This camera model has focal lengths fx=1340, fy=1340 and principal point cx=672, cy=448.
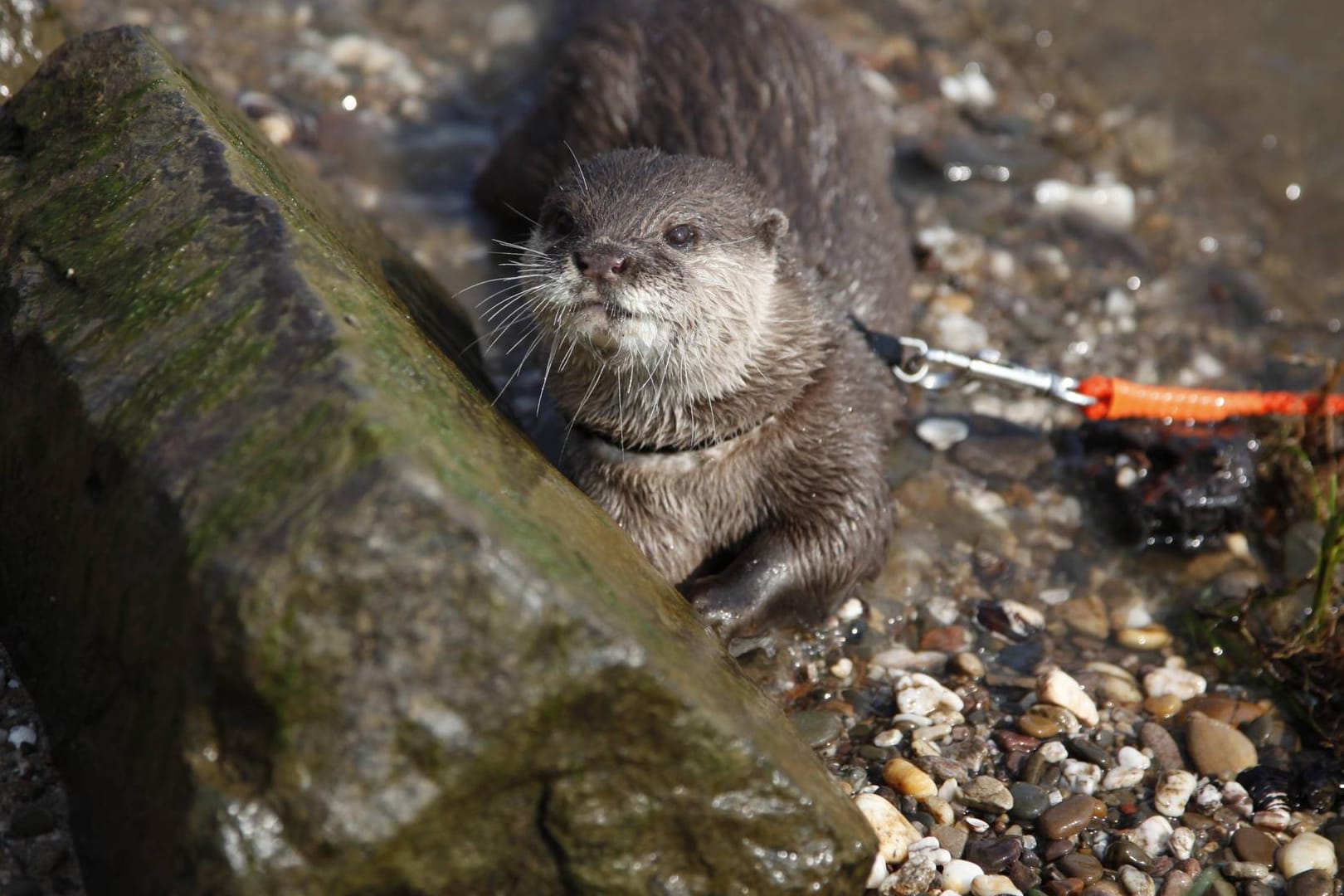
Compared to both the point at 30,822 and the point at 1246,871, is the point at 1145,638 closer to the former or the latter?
the point at 1246,871

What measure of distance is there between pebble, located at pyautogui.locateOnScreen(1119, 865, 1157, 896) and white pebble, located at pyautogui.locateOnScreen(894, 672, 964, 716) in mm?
469

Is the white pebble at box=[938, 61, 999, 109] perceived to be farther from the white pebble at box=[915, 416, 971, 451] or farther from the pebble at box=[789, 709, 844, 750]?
the pebble at box=[789, 709, 844, 750]

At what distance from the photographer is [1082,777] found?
256 cm

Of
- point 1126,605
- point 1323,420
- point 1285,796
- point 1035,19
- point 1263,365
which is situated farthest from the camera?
point 1035,19

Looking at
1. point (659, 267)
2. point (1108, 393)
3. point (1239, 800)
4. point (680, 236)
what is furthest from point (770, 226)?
point (1239, 800)

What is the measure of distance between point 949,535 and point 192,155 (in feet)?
6.17

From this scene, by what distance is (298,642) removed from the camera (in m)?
1.69

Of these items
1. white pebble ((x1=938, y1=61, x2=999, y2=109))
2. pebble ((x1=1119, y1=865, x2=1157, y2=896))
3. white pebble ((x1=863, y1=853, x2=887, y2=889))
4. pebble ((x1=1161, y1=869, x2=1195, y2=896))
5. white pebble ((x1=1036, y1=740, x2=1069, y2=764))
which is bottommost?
pebble ((x1=1161, y1=869, x2=1195, y2=896))

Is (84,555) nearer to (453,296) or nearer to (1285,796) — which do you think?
(453,296)

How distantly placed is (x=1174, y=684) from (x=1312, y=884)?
57 centimetres

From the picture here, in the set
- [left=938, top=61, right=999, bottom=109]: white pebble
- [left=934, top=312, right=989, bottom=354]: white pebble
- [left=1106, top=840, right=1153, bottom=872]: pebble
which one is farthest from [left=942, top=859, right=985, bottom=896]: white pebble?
[left=938, top=61, right=999, bottom=109]: white pebble

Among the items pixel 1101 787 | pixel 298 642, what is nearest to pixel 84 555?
pixel 298 642

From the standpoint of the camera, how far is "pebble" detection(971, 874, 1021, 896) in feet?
7.52

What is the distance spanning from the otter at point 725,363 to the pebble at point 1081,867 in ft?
2.36
